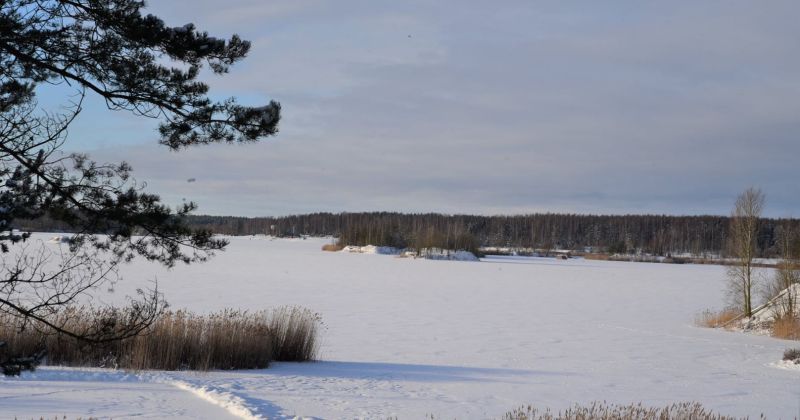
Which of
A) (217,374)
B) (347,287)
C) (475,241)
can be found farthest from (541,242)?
Result: (217,374)

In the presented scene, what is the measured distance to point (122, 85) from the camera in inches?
237

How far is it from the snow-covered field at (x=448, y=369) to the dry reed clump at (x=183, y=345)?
510mm

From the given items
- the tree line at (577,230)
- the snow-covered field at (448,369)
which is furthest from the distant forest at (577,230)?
the snow-covered field at (448,369)

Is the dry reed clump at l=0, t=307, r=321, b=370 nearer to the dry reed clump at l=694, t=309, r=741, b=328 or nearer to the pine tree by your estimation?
the pine tree

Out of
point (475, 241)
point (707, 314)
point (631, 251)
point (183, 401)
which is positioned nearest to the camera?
point (183, 401)

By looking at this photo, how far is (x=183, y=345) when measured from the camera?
1191cm

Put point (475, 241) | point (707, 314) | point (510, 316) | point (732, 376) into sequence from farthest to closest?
point (475, 241)
point (707, 314)
point (510, 316)
point (732, 376)

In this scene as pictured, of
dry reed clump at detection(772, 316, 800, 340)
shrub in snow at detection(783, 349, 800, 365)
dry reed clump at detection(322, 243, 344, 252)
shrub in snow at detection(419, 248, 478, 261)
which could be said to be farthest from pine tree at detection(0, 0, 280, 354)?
dry reed clump at detection(322, 243, 344, 252)

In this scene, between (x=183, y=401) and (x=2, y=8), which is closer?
(x=2, y=8)

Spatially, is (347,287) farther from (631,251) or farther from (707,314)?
(631,251)

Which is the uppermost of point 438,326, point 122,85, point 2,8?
point 2,8

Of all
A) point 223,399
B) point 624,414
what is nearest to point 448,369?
point 223,399

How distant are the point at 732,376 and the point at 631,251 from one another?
10963cm

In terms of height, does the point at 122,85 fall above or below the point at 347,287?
above
